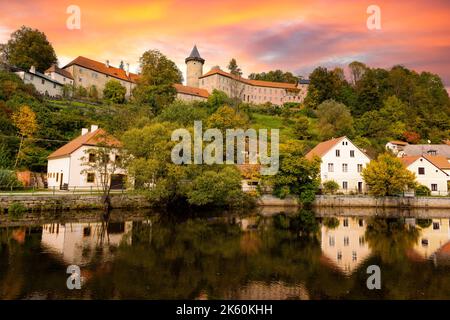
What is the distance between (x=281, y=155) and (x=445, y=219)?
1642 centimetres

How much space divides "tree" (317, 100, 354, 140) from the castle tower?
46655 mm

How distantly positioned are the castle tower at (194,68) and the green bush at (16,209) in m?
82.4

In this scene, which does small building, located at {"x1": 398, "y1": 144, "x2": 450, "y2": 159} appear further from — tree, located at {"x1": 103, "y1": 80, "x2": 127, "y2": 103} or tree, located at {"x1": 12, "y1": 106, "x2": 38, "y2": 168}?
tree, located at {"x1": 12, "y1": 106, "x2": 38, "y2": 168}

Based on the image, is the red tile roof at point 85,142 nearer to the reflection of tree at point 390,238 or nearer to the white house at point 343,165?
the reflection of tree at point 390,238

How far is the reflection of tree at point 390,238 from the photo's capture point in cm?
1716

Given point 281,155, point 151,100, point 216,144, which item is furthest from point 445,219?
point 151,100

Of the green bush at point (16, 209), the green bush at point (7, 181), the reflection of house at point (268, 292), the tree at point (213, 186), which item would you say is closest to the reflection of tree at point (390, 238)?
the reflection of house at point (268, 292)

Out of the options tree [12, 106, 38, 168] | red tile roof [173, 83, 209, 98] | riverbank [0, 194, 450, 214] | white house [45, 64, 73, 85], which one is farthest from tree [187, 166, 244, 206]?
red tile roof [173, 83, 209, 98]

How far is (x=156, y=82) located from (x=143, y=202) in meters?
44.5

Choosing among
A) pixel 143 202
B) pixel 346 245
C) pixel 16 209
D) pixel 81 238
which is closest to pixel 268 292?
pixel 346 245

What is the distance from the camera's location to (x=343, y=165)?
4606 centimetres

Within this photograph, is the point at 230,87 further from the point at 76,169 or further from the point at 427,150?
the point at 76,169

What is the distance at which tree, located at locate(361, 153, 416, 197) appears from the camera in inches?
1515
